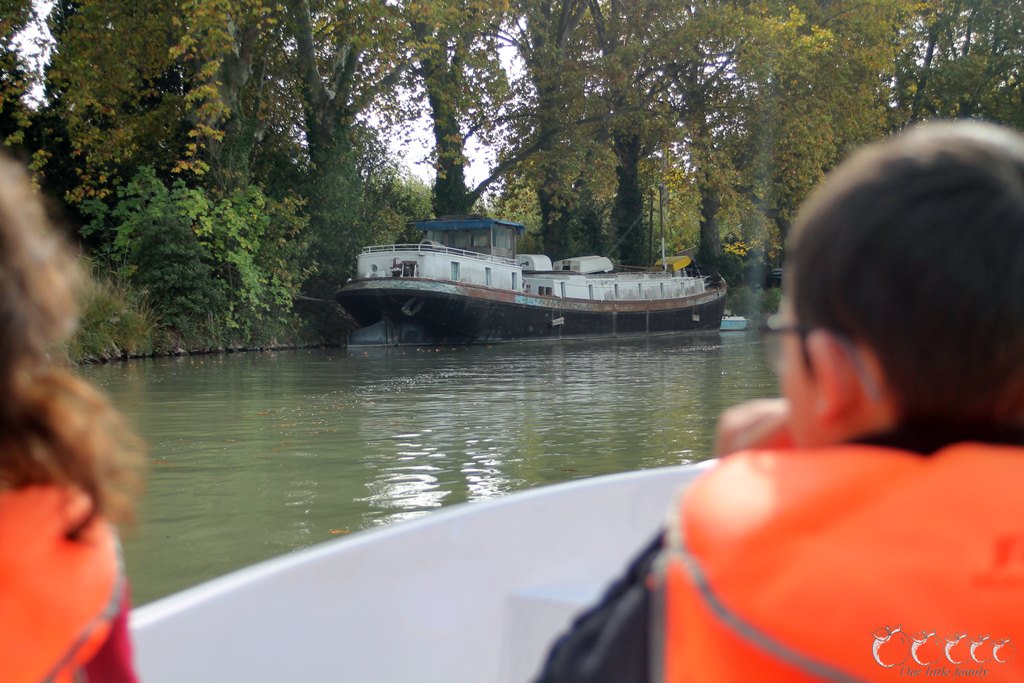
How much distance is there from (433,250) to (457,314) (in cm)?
154

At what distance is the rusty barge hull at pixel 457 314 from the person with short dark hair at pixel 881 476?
60.5 ft

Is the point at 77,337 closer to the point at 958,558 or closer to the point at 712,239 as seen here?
the point at 958,558

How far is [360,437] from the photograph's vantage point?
6.76 m

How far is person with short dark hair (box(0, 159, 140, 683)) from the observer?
71cm

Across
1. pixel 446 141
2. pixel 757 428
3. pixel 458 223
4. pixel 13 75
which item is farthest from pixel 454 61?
pixel 757 428

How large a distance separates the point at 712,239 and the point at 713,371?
796 inches

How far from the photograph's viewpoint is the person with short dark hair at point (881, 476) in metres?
0.66

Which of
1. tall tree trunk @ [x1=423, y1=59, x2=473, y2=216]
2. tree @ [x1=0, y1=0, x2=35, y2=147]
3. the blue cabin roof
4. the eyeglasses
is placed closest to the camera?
the eyeglasses

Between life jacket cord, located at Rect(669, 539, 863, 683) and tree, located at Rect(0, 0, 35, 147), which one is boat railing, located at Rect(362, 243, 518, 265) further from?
life jacket cord, located at Rect(669, 539, 863, 683)

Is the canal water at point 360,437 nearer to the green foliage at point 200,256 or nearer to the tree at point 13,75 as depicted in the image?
the green foliage at point 200,256

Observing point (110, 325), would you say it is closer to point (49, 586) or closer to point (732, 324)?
point (49, 586)

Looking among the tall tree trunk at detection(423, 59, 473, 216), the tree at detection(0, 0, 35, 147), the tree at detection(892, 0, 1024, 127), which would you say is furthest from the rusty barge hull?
the tree at detection(892, 0, 1024, 127)

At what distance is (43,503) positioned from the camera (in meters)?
0.75

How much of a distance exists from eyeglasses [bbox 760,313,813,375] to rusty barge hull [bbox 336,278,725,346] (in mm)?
18317
